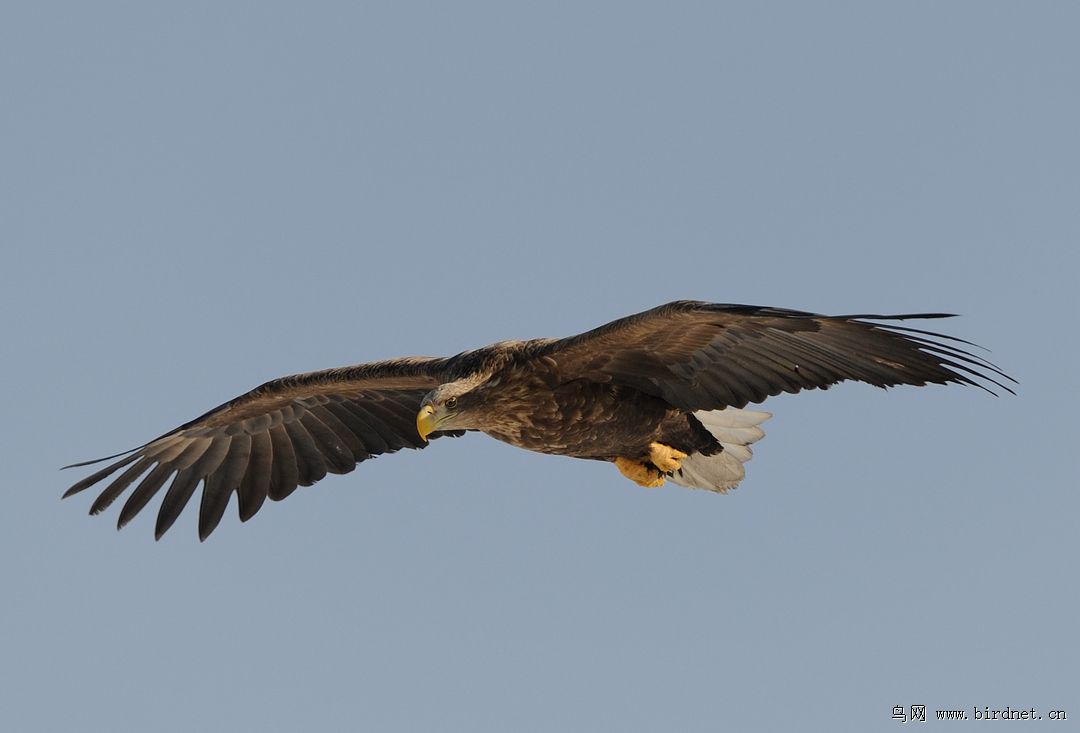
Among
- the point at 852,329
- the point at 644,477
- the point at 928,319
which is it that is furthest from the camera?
the point at 644,477

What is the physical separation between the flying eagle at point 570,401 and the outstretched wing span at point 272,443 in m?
0.01

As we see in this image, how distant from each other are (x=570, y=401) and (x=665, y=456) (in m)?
1.35

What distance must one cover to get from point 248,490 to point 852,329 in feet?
17.5

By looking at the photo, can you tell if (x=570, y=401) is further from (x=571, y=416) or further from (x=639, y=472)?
(x=639, y=472)

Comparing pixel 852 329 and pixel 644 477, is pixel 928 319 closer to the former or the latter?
pixel 852 329

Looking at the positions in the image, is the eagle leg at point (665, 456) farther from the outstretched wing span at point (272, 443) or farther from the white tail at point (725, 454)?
the outstretched wing span at point (272, 443)

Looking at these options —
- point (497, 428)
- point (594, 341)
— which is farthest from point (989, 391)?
point (497, 428)

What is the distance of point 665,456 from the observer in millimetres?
11820

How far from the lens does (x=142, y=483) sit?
41.2ft

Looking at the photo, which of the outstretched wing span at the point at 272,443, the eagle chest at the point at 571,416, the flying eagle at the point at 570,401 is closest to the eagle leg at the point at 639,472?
the flying eagle at the point at 570,401

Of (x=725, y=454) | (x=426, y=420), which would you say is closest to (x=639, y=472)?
(x=725, y=454)

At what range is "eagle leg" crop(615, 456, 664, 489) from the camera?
11922mm

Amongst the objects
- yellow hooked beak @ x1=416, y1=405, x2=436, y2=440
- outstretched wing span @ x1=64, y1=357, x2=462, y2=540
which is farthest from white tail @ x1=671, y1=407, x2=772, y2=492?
yellow hooked beak @ x1=416, y1=405, x2=436, y2=440

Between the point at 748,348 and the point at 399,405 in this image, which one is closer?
the point at 748,348
